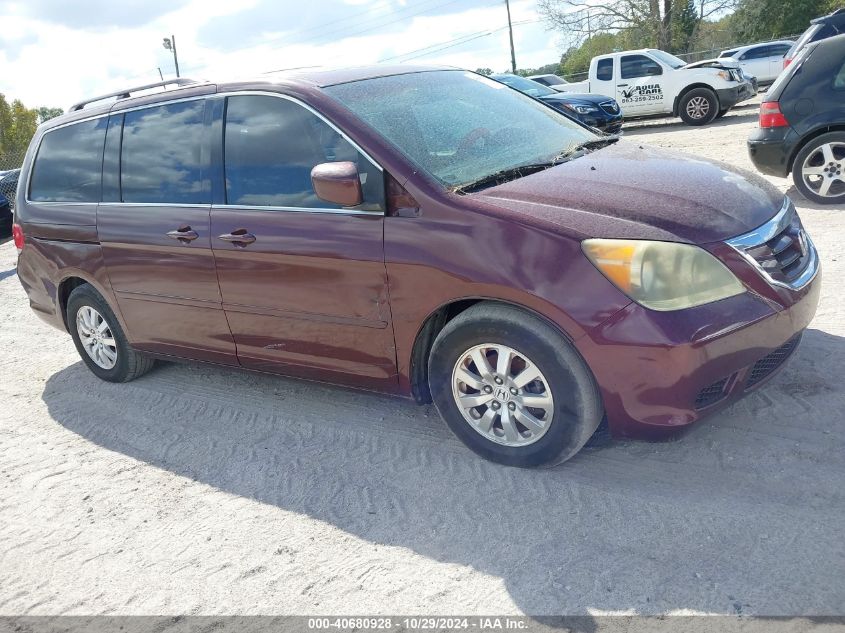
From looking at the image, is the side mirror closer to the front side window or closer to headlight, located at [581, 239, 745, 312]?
the front side window

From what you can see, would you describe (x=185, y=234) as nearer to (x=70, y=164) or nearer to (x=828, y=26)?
(x=70, y=164)

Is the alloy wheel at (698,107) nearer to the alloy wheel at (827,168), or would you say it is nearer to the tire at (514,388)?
the alloy wheel at (827,168)

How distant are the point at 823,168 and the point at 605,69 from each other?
1215 centimetres

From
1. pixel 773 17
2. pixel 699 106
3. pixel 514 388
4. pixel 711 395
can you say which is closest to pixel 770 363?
pixel 711 395

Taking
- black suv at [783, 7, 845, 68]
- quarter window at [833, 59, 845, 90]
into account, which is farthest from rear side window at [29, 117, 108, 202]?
black suv at [783, 7, 845, 68]

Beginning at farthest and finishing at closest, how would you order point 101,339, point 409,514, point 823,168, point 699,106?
point 699,106
point 823,168
point 101,339
point 409,514

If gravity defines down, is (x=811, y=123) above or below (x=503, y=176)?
below

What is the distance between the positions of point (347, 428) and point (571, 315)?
1.66 metres

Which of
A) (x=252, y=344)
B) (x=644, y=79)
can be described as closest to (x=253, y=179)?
(x=252, y=344)

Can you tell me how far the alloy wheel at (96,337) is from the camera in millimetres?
5469

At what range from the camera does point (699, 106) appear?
56.5ft

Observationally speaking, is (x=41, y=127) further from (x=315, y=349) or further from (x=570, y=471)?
(x=570, y=471)

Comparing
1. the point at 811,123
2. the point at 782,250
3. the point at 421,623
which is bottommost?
the point at 421,623

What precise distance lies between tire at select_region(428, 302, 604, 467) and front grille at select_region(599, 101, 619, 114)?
551 inches
